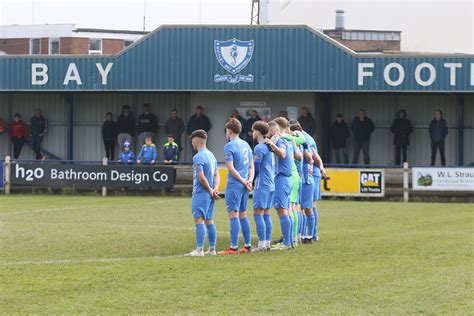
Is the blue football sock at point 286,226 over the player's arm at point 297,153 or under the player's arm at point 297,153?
under

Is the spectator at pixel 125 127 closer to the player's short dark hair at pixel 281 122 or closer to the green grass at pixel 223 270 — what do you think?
the green grass at pixel 223 270

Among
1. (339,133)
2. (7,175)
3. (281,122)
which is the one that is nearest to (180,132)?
(339,133)

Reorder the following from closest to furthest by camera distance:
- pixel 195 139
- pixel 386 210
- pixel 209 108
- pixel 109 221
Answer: pixel 195 139 < pixel 109 221 < pixel 386 210 < pixel 209 108

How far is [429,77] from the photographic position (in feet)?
111

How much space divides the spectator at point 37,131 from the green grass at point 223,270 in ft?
47.6

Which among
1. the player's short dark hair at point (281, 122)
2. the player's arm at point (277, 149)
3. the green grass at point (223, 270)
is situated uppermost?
the player's short dark hair at point (281, 122)

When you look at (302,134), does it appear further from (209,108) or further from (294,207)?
(209,108)

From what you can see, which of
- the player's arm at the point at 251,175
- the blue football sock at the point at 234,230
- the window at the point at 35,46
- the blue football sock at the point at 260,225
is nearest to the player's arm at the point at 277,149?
the player's arm at the point at 251,175

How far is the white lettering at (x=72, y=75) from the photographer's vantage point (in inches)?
1404

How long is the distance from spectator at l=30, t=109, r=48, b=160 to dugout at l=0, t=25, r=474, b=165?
0.87 metres

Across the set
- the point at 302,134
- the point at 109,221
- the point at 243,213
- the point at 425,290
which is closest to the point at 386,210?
the point at 109,221

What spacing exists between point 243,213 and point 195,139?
145cm

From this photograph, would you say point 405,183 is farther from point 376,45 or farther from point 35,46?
point 376,45

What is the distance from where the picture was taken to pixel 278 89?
114 ft
